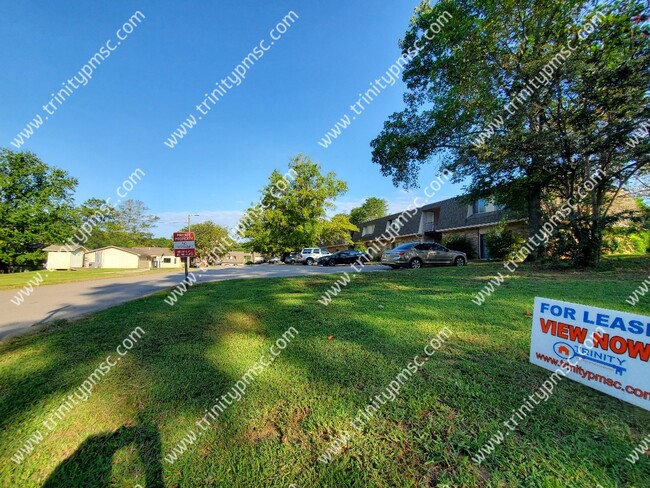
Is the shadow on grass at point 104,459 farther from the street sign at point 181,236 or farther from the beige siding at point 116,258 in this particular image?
the beige siding at point 116,258

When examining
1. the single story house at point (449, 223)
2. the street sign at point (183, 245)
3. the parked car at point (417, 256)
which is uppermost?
the single story house at point (449, 223)

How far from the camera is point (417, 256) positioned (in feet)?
47.2

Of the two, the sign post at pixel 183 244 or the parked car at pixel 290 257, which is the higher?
the sign post at pixel 183 244

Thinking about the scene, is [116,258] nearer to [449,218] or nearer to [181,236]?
[181,236]

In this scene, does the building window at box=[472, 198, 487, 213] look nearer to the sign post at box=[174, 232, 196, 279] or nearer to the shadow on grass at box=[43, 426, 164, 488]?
the sign post at box=[174, 232, 196, 279]

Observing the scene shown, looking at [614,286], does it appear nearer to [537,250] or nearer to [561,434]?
[537,250]

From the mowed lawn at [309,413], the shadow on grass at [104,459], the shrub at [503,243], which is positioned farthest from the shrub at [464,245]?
the shadow on grass at [104,459]

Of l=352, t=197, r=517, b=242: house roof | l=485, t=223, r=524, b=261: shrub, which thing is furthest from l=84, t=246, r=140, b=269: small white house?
l=485, t=223, r=524, b=261: shrub

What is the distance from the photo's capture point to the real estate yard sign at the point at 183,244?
32.3 ft

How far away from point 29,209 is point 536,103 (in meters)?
40.9

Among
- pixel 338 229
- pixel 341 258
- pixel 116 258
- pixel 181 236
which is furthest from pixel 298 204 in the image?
pixel 116 258

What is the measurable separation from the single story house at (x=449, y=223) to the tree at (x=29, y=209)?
112 ft

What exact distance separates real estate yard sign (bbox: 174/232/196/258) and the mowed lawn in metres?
5.83

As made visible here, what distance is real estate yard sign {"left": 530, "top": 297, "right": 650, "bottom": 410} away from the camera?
211 centimetres
